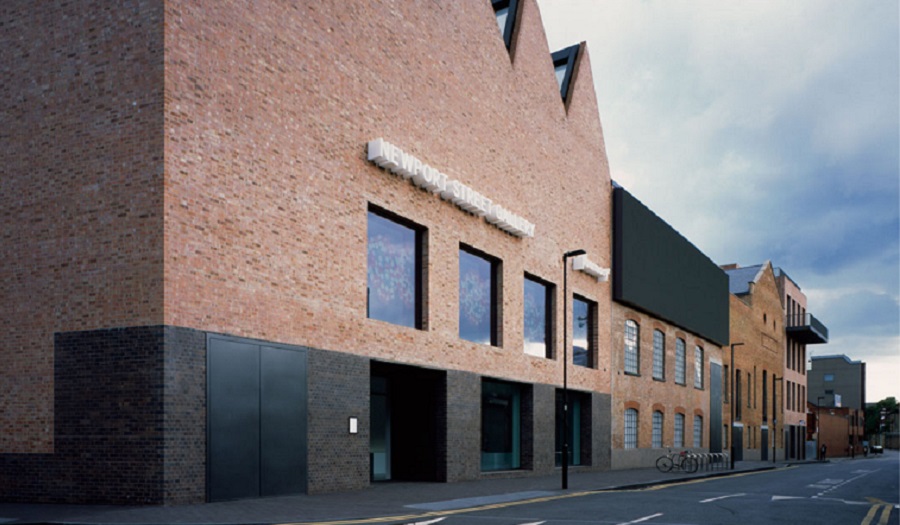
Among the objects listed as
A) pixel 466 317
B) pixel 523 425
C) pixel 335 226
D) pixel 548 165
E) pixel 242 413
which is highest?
pixel 548 165

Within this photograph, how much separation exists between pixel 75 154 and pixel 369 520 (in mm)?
9078

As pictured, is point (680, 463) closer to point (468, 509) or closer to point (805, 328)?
point (468, 509)

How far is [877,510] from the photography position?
17891mm

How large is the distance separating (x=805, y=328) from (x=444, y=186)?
202ft

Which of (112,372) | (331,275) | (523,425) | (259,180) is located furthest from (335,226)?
(523,425)

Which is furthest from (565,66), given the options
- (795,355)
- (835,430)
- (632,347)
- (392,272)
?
(835,430)

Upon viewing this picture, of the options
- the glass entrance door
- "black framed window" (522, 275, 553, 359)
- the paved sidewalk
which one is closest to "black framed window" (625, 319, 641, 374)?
"black framed window" (522, 275, 553, 359)

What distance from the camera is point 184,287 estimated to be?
15.0 meters

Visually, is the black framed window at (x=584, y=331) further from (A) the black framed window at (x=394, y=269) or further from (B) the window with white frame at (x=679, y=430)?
(B) the window with white frame at (x=679, y=430)

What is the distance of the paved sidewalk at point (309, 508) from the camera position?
40.9 ft

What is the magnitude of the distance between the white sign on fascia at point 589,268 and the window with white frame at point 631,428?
280 inches

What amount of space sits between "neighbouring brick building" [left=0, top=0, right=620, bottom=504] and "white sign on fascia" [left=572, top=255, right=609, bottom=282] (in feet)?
27.3

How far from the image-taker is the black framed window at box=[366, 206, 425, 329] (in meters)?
21.1

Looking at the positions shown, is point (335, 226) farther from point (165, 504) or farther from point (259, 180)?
point (165, 504)
